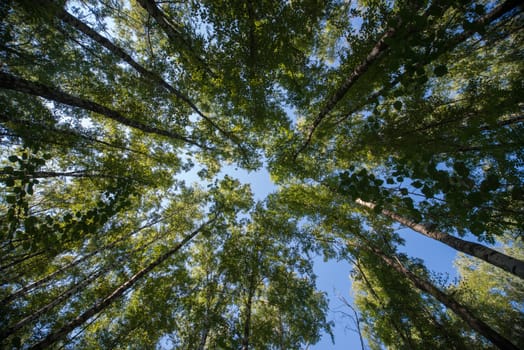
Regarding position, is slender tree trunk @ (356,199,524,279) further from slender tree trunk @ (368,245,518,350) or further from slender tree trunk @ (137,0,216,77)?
slender tree trunk @ (137,0,216,77)

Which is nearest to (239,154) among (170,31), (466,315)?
(170,31)

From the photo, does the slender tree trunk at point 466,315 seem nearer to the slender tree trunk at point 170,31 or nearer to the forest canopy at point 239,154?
the forest canopy at point 239,154

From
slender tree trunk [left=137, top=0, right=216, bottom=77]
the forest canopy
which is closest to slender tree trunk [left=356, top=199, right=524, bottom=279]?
the forest canopy

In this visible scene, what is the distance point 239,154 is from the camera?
8.80 metres

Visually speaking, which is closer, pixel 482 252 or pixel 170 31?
pixel 482 252

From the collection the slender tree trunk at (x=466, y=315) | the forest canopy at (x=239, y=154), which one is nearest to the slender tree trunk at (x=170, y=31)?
the forest canopy at (x=239, y=154)

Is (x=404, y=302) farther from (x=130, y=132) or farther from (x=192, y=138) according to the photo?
(x=130, y=132)

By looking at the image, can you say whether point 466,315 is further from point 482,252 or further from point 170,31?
point 170,31

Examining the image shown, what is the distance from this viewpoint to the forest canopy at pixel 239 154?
188 inches

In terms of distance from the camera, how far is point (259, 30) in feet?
17.6

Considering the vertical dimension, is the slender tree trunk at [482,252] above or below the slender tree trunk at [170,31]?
below

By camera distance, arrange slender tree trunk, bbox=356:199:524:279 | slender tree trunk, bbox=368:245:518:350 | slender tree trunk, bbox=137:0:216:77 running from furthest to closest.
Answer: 1. slender tree trunk, bbox=137:0:216:77
2. slender tree trunk, bbox=368:245:518:350
3. slender tree trunk, bbox=356:199:524:279

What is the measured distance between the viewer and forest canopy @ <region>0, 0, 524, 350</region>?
477 cm

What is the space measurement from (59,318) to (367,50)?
14.2 metres
